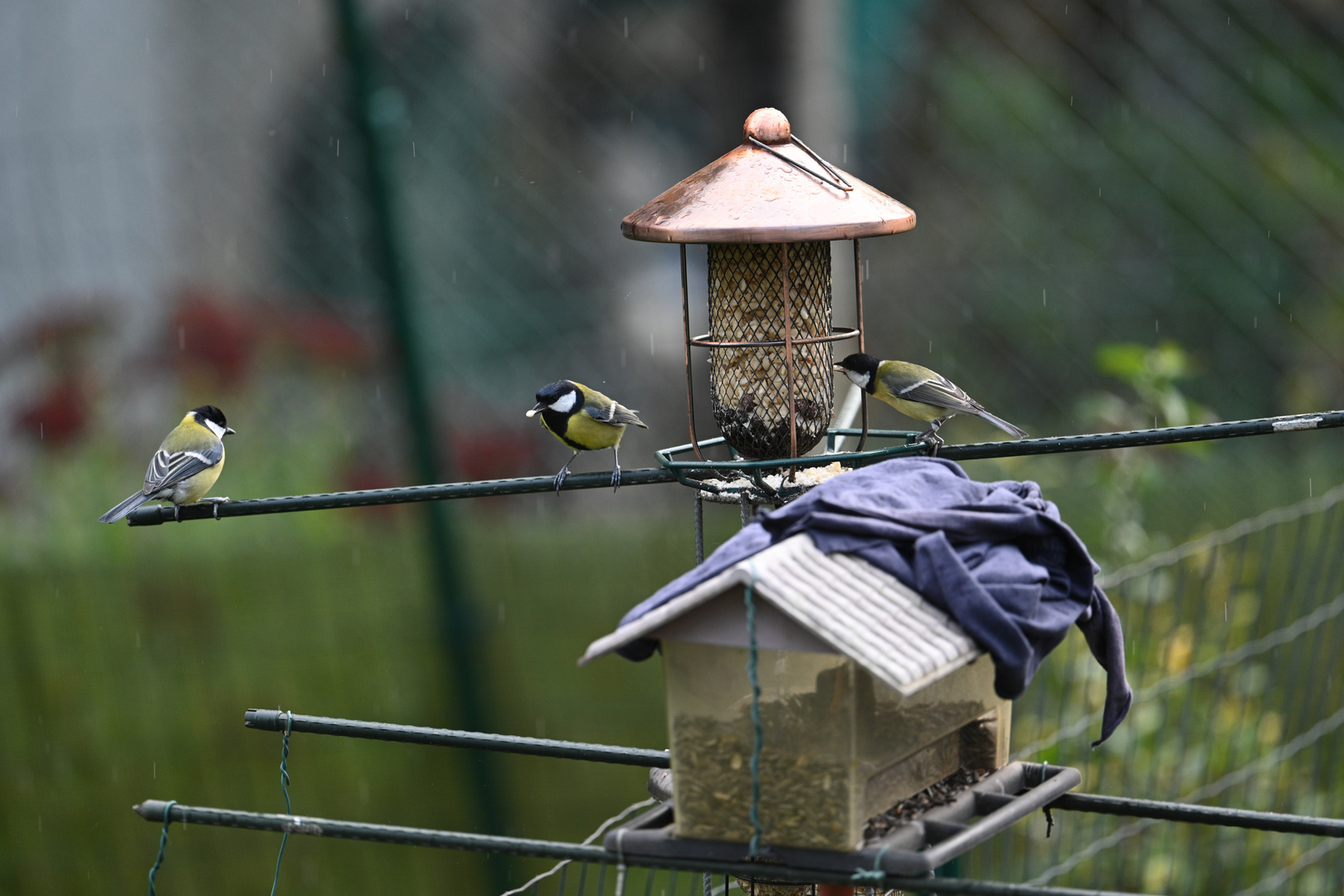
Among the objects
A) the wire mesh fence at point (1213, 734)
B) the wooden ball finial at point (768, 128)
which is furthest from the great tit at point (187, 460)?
the wire mesh fence at point (1213, 734)

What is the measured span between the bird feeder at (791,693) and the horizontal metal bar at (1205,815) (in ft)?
1.03

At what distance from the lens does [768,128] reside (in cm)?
282

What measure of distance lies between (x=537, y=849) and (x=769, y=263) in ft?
4.71

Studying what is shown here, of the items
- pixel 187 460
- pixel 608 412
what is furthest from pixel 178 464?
pixel 608 412

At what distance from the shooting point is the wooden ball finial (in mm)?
2824

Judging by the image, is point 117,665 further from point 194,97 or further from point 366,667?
point 194,97

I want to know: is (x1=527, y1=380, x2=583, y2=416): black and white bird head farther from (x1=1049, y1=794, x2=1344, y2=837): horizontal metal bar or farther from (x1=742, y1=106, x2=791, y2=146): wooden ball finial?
(x1=1049, y1=794, x2=1344, y2=837): horizontal metal bar

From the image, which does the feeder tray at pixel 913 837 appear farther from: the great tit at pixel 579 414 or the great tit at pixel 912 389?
the great tit at pixel 579 414

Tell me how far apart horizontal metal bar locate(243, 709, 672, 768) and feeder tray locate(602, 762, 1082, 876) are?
0.31 metres

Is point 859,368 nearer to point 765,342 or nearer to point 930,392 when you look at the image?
point 930,392

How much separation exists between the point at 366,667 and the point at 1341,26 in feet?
13.0

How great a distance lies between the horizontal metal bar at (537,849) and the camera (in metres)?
1.80

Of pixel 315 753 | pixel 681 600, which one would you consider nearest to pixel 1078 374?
pixel 315 753

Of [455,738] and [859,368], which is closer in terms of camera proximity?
[455,738]
